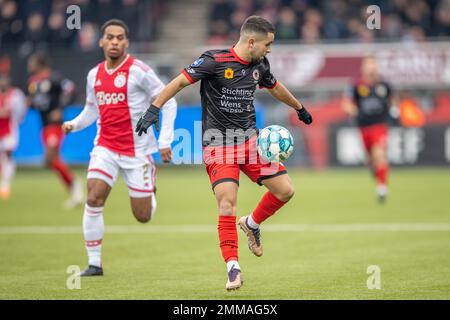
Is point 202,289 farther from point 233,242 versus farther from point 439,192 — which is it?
point 439,192

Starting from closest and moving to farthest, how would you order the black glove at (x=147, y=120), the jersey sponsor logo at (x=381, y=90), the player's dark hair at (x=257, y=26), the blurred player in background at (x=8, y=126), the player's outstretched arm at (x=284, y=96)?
the black glove at (x=147, y=120) < the player's dark hair at (x=257, y=26) < the player's outstretched arm at (x=284, y=96) < the jersey sponsor logo at (x=381, y=90) < the blurred player in background at (x=8, y=126)

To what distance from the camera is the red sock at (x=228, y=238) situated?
28.3 feet

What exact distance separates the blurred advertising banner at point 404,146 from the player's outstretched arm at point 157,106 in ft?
52.9

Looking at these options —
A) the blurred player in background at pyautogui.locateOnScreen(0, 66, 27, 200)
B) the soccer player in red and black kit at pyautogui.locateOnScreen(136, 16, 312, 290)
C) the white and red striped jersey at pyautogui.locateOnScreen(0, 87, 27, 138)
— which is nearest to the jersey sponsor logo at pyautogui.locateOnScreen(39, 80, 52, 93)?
the blurred player in background at pyautogui.locateOnScreen(0, 66, 27, 200)

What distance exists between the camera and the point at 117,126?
10.2m

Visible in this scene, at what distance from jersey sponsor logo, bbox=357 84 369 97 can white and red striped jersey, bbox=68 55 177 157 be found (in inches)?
376

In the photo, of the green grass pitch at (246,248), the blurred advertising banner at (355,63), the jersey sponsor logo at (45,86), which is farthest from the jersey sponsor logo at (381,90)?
the blurred advertising banner at (355,63)

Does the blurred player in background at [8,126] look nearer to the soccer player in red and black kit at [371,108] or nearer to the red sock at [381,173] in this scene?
the soccer player in red and black kit at [371,108]

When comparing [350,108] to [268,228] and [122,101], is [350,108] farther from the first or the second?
[122,101]

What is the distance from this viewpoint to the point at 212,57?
890cm

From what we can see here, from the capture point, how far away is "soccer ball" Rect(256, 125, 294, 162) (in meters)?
9.02

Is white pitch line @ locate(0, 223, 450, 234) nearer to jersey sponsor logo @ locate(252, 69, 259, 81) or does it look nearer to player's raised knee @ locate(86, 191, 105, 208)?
player's raised knee @ locate(86, 191, 105, 208)

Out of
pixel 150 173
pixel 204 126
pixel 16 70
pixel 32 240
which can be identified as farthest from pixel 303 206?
pixel 16 70

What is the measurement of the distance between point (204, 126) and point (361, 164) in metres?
16.3
